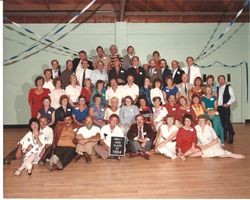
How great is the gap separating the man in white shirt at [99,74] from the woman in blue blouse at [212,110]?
1.83 meters

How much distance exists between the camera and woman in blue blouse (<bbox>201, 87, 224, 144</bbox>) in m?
6.54

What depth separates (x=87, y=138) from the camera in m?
5.75

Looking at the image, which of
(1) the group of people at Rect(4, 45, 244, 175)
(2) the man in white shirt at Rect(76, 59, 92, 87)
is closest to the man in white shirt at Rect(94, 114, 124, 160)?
(1) the group of people at Rect(4, 45, 244, 175)

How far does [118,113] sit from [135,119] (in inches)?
13.3

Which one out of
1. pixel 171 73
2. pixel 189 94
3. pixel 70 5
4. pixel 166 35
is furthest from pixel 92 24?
pixel 189 94

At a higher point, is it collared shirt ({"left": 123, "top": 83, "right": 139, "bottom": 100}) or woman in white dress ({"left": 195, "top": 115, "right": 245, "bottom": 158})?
collared shirt ({"left": 123, "top": 83, "right": 139, "bottom": 100})

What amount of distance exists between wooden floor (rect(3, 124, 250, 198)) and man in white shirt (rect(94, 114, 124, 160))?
0.17m

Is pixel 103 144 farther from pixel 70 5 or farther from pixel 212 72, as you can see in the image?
pixel 212 72

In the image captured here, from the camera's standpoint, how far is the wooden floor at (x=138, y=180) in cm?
406

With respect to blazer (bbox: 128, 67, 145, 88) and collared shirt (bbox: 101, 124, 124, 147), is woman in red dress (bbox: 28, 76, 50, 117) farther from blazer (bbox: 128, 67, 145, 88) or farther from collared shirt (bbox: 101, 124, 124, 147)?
blazer (bbox: 128, 67, 145, 88)

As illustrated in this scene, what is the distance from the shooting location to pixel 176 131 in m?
5.91

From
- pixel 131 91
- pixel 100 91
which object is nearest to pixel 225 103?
pixel 131 91

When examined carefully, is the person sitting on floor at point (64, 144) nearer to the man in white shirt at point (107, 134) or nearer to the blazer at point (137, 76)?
the man in white shirt at point (107, 134)

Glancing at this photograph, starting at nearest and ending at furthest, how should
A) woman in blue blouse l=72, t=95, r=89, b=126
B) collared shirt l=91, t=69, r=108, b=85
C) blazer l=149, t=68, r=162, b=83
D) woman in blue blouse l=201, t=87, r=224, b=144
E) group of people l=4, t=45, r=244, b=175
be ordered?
group of people l=4, t=45, r=244, b=175
woman in blue blouse l=72, t=95, r=89, b=126
woman in blue blouse l=201, t=87, r=224, b=144
collared shirt l=91, t=69, r=108, b=85
blazer l=149, t=68, r=162, b=83
